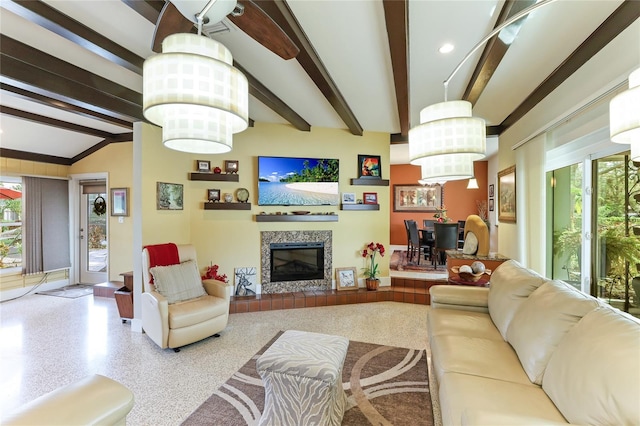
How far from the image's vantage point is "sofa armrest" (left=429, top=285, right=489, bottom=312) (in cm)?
270

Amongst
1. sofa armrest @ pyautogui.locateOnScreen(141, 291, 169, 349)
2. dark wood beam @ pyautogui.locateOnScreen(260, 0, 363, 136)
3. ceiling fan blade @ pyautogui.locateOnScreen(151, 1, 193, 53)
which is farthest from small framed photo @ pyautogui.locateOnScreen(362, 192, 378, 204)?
ceiling fan blade @ pyautogui.locateOnScreen(151, 1, 193, 53)

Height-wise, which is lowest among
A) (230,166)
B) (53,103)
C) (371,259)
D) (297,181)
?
(371,259)

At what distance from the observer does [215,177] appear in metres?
4.33

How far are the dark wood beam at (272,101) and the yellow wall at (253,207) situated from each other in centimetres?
33

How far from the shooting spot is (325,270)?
475 centimetres

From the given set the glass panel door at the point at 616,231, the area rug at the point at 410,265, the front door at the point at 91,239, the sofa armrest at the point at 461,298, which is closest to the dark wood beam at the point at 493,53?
the glass panel door at the point at 616,231

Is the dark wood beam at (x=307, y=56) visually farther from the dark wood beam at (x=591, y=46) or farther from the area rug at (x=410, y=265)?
the area rug at (x=410, y=265)

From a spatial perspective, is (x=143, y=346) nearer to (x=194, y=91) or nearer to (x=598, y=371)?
(x=194, y=91)

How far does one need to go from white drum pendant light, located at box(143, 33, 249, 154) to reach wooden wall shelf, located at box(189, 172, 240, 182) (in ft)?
10.4

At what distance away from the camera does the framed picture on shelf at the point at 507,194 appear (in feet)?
13.1

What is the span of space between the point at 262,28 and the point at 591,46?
2.57 meters

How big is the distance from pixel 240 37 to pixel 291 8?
1.68ft

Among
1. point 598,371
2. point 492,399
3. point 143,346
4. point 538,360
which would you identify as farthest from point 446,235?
point 143,346

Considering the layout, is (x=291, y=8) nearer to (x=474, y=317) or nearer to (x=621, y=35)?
(x=621, y=35)
